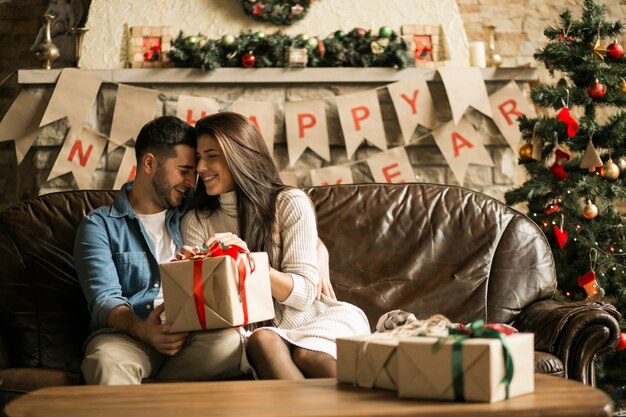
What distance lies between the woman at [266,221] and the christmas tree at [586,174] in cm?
148

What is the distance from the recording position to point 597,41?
12.7 ft

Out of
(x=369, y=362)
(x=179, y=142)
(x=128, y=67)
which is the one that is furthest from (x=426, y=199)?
(x=128, y=67)

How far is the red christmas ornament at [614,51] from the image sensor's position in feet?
12.6

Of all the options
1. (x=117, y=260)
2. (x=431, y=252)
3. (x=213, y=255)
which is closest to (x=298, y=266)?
(x=213, y=255)

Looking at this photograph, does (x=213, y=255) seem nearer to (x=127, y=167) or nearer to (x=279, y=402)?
(x=279, y=402)

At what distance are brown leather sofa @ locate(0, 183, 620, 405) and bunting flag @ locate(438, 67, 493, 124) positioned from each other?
52.5 inches

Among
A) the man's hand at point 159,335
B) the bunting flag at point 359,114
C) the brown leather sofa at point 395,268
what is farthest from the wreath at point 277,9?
the man's hand at point 159,335

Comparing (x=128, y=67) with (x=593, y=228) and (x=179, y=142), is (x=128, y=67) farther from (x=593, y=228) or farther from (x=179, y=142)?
(x=593, y=228)

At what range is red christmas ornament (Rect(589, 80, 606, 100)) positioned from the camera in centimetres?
380

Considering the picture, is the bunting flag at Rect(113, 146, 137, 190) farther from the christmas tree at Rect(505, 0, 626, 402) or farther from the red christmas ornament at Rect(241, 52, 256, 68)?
the christmas tree at Rect(505, 0, 626, 402)

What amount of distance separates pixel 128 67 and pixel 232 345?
99.0 inches

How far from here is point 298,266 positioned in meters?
2.61

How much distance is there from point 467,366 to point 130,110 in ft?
10.4

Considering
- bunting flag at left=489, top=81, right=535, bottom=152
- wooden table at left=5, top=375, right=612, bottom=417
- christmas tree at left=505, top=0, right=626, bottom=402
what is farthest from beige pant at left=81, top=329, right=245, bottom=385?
bunting flag at left=489, top=81, right=535, bottom=152
